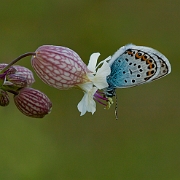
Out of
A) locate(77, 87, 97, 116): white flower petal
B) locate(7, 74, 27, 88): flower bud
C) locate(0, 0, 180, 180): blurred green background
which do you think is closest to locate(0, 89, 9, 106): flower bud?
locate(7, 74, 27, 88): flower bud

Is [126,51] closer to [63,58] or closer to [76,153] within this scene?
[63,58]

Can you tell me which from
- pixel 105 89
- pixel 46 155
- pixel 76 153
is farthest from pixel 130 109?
pixel 105 89

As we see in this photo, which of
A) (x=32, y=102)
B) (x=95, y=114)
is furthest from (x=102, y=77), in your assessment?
(x=95, y=114)

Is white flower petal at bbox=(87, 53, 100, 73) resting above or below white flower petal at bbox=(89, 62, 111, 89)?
above

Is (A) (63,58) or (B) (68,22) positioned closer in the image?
(A) (63,58)

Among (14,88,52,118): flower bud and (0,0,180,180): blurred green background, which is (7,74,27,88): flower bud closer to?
(14,88,52,118): flower bud

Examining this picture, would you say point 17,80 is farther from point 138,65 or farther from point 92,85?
point 138,65
